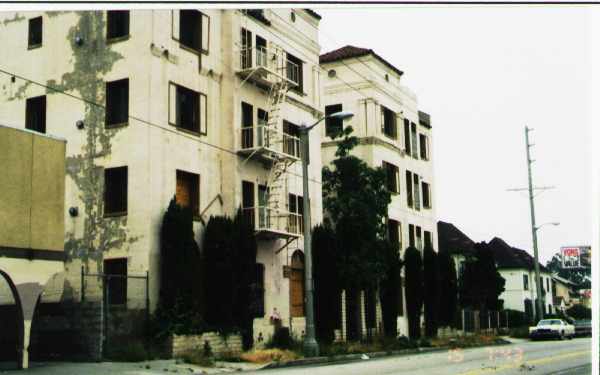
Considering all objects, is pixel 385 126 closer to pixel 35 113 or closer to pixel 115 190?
pixel 115 190

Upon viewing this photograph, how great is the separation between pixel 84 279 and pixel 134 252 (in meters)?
2.13

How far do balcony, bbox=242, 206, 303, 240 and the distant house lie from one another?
46019 mm

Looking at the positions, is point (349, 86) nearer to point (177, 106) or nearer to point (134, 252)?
point (177, 106)

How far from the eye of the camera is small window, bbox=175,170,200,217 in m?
28.9

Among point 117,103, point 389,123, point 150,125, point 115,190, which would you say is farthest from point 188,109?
point 389,123

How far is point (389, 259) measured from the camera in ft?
124

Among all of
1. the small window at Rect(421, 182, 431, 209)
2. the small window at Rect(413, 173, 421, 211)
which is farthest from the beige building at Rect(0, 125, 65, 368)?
the small window at Rect(421, 182, 431, 209)

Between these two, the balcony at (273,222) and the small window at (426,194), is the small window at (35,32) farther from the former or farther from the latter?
the small window at (426,194)

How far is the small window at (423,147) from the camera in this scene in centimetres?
5178

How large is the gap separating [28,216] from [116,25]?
10.0 meters

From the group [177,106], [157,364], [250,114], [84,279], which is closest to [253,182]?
[250,114]

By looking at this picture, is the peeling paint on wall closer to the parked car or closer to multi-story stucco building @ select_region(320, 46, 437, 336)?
multi-story stucco building @ select_region(320, 46, 437, 336)

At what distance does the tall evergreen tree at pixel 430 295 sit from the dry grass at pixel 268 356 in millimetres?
19026

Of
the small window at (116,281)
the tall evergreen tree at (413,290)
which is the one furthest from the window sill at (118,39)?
the tall evergreen tree at (413,290)
